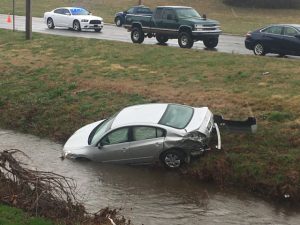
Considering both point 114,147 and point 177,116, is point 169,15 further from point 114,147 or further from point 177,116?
point 114,147

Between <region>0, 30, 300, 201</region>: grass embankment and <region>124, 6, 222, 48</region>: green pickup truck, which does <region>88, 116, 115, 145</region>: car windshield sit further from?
<region>124, 6, 222, 48</region>: green pickup truck

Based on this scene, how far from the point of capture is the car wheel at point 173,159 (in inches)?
571

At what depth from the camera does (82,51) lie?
27.8 meters

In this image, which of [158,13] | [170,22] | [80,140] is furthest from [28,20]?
→ [80,140]

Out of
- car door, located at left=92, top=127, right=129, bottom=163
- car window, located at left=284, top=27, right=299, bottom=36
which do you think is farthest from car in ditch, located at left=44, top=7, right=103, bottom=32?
car door, located at left=92, top=127, right=129, bottom=163

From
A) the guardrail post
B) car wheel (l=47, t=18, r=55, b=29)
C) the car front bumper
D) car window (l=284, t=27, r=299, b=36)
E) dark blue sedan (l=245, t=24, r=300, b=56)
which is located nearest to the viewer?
dark blue sedan (l=245, t=24, r=300, b=56)

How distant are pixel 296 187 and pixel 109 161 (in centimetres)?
489

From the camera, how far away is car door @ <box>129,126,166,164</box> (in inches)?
576

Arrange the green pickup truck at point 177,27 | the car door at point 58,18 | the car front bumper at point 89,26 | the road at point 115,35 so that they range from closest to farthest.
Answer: the green pickup truck at point 177,27
the road at point 115,35
the car front bumper at point 89,26
the car door at point 58,18

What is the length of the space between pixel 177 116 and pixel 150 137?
98cm

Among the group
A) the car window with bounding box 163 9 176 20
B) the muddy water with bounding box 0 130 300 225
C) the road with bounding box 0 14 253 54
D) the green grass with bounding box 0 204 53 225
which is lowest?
the muddy water with bounding box 0 130 300 225

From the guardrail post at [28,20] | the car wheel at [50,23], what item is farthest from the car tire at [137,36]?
the car wheel at [50,23]

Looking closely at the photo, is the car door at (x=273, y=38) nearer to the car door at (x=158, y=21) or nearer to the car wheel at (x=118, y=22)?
the car door at (x=158, y=21)

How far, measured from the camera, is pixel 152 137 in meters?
14.8
